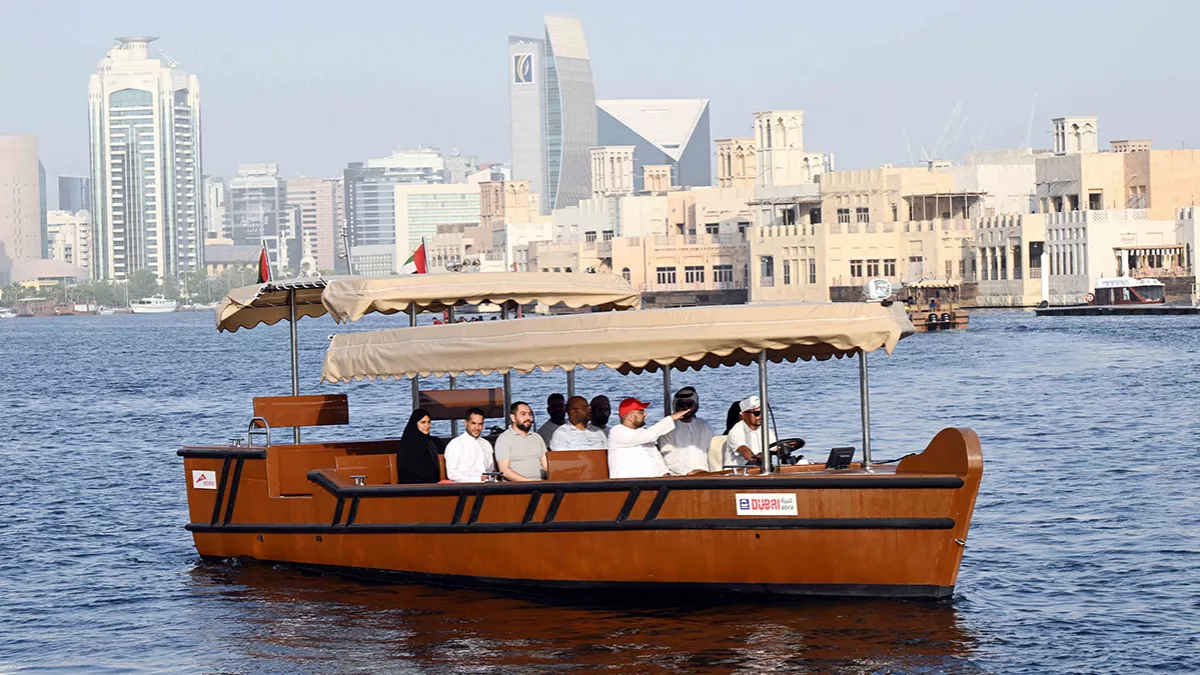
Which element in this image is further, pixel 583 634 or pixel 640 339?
pixel 640 339

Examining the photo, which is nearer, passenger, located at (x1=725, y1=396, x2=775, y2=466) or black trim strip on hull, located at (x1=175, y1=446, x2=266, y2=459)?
passenger, located at (x1=725, y1=396, x2=775, y2=466)

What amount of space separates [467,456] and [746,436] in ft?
7.99

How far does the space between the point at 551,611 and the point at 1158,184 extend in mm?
105554

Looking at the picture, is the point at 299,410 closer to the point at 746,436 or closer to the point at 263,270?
the point at 263,270

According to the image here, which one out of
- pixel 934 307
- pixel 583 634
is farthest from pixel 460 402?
pixel 934 307

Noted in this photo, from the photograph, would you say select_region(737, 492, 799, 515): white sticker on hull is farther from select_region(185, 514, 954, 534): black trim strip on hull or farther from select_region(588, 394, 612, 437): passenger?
select_region(588, 394, 612, 437): passenger

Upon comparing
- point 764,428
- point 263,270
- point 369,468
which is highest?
point 263,270

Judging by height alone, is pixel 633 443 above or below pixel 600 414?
below

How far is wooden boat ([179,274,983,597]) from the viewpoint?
45.3 ft

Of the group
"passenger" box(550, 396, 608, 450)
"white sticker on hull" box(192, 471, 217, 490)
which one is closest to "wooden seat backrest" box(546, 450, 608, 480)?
"passenger" box(550, 396, 608, 450)

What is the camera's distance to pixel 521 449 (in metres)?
15.5

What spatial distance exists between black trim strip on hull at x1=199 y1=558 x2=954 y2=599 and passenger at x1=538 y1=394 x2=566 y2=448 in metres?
1.48

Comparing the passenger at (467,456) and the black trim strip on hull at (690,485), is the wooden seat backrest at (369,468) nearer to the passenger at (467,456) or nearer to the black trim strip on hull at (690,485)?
the black trim strip on hull at (690,485)

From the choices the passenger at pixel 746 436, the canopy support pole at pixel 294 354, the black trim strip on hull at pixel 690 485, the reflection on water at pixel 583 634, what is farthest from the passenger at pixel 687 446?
the canopy support pole at pixel 294 354
